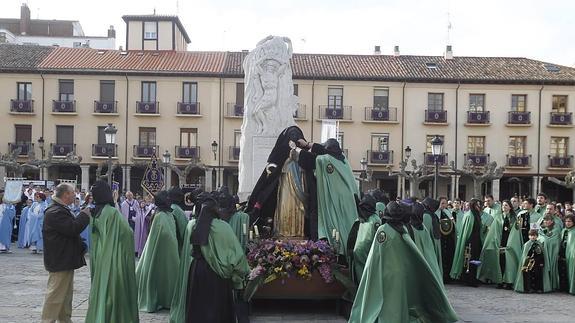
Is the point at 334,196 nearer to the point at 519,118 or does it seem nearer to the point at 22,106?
the point at 519,118

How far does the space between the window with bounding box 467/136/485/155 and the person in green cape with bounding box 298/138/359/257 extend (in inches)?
1376

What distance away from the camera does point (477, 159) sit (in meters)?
42.5

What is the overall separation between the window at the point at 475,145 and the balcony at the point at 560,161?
14.7ft

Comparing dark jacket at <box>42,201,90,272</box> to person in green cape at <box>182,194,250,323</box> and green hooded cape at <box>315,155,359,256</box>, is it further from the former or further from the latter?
green hooded cape at <box>315,155,359,256</box>

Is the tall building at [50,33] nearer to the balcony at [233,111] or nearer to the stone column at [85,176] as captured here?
the stone column at [85,176]

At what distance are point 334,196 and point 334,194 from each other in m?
0.03

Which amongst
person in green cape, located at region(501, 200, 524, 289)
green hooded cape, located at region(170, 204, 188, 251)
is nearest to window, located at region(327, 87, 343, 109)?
person in green cape, located at region(501, 200, 524, 289)

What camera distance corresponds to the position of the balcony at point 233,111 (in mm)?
42188

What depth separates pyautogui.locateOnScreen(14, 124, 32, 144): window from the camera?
141 feet

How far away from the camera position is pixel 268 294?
9.16m

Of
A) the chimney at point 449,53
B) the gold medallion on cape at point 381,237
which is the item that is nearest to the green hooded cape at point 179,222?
the gold medallion on cape at point 381,237

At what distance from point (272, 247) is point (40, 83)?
124ft

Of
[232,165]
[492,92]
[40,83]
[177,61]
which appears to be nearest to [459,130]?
[492,92]


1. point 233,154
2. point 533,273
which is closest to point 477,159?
point 233,154
